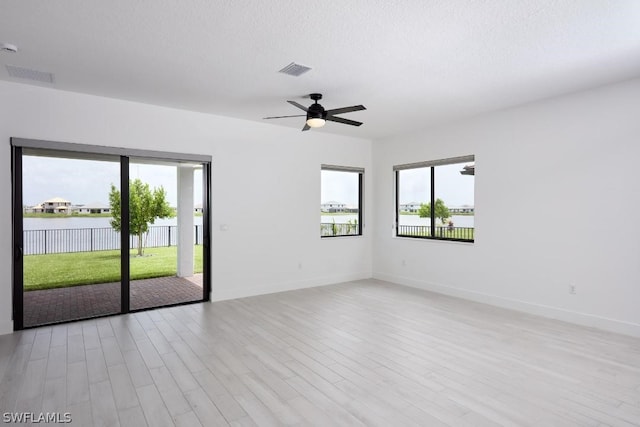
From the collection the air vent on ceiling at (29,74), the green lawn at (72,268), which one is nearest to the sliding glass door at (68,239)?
the green lawn at (72,268)

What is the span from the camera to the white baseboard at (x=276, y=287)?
17.8ft

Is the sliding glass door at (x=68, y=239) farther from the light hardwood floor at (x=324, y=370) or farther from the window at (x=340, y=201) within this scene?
the window at (x=340, y=201)

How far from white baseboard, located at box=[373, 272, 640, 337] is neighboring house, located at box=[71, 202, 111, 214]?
4926 mm

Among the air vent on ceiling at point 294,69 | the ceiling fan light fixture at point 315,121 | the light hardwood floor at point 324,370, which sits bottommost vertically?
the light hardwood floor at point 324,370

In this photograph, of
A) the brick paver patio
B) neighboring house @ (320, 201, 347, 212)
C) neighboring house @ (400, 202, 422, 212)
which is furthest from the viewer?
neighboring house @ (320, 201, 347, 212)

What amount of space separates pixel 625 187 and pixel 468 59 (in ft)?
7.86

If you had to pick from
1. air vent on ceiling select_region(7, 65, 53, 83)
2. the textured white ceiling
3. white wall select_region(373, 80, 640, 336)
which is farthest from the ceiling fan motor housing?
air vent on ceiling select_region(7, 65, 53, 83)

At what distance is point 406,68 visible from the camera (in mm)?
3609

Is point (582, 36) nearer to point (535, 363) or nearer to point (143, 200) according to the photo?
point (535, 363)

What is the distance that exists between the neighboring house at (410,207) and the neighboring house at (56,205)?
528cm

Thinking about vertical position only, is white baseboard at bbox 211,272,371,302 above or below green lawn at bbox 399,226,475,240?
below

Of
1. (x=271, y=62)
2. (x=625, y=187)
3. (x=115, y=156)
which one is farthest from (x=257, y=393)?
(x=625, y=187)

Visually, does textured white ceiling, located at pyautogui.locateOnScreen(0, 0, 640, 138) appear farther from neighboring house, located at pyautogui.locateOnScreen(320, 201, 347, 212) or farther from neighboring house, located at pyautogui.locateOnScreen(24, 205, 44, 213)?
neighboring house, located at pyautogui.locateOnScreen(320, 201, 347, 212)

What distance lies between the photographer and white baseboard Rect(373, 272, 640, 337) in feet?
13.2
